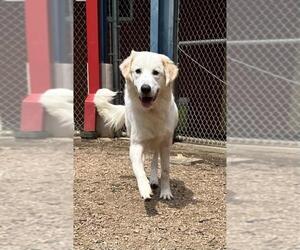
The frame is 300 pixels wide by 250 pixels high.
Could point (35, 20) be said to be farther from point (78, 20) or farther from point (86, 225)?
point (78, 20)

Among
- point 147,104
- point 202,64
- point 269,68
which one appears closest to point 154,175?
point 147,104

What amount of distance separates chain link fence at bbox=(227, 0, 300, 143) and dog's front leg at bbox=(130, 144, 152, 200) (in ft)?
3.37

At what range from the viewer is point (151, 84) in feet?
9.67

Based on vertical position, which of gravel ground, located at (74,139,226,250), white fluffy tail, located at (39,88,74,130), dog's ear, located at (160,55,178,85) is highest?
white fluffy tail, located at (39,88,74,130)

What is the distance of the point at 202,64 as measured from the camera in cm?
627

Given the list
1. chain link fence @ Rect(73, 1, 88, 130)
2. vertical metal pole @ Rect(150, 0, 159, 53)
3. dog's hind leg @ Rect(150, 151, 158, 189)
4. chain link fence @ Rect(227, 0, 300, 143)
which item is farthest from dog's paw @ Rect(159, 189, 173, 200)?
chain link fence @ Rect(73, 1, 88, 130)

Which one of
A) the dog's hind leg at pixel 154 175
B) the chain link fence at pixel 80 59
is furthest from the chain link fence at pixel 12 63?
the chain link fence at pixel 80 59

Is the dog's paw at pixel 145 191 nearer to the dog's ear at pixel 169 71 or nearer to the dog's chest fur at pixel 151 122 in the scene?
the dog's chest fur at pixel 151 122

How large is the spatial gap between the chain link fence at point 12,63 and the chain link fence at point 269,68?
2.92m

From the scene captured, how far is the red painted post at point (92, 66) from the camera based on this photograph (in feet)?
19.3

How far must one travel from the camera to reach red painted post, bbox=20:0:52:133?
3.09 ft

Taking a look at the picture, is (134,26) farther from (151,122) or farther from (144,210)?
(144,210)

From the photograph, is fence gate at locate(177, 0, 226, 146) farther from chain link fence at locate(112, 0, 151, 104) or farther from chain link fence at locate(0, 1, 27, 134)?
chain link fence at locate(0, 1, 27, 134)

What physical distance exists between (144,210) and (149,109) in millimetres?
682
